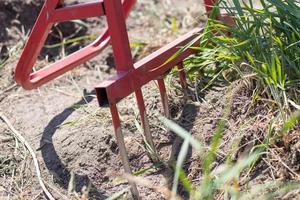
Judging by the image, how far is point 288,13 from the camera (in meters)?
2.45

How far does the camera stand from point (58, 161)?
2678 millimetres

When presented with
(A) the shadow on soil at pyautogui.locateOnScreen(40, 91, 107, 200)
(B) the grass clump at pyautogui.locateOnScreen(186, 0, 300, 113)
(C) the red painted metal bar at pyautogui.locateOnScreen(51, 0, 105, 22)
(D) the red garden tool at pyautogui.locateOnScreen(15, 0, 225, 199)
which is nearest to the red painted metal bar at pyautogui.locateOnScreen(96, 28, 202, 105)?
(D) the red garden tool at pyautogui.locateOnScreen(15, 0, 225, 199)

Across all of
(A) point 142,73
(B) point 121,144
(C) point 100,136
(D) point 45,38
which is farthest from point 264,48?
(D) point 45,38

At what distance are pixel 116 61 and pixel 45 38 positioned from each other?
1.31 feet

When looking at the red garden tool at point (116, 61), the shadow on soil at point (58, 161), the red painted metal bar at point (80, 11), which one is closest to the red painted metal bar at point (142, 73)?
the red garden tool at point (116, 61)

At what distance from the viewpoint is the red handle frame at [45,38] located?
2609 millimetres

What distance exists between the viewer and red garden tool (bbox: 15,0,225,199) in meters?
2.37

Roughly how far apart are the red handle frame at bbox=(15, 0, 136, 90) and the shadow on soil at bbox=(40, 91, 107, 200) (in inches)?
7.7

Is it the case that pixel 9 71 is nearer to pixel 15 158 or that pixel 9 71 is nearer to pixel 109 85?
pixel 15 158

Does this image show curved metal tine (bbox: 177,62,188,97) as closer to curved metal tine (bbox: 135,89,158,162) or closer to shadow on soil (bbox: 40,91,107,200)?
curved metal tine (bbox: 135,89,158,162)

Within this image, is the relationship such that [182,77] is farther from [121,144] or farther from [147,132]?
[121,144]

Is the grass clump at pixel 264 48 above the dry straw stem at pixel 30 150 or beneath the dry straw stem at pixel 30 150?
above

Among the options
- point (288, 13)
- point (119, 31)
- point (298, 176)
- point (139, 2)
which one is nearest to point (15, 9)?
point (139, 2)

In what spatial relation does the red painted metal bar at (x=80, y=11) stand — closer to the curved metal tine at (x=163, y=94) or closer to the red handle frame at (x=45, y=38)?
the red handle frame at (x=45, y=38)
